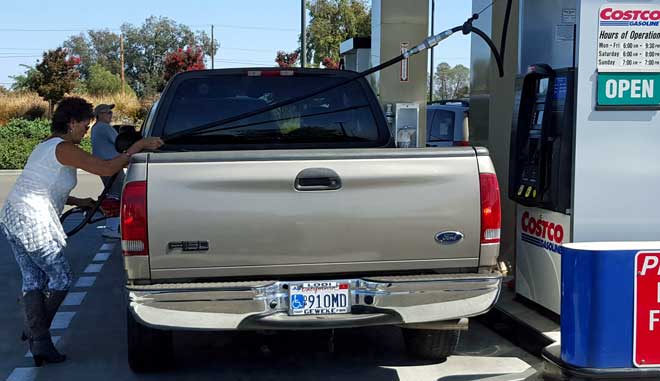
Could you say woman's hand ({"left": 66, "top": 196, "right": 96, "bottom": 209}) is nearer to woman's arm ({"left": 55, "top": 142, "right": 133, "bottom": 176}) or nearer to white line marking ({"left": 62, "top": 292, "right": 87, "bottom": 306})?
woman's arm ({"left": 55, "top": 142, "right": 133, "bottom": 176})

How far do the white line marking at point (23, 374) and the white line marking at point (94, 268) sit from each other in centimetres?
359

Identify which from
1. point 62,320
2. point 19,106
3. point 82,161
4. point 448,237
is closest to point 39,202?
point 82,161

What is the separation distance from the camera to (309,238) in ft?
15.0

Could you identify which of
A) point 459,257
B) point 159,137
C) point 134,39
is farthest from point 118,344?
point 134,39

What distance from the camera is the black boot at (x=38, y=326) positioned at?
5.68 meters

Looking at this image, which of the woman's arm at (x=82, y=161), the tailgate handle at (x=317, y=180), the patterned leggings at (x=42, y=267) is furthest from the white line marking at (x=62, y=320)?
the tailgate handle at (x=317, y=180)

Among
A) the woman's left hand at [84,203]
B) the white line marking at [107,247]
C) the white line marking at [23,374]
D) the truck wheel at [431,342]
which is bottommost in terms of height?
the white line marking at [23,374]

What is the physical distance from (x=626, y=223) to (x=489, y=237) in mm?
1351

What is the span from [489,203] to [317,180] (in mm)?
972

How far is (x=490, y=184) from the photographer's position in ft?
15.3

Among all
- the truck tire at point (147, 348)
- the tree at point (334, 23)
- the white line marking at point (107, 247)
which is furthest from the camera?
the tree at point (334, 23)

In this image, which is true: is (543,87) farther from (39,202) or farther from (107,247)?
(107,247)

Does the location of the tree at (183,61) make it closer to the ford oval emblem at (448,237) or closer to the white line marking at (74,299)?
the white line marking at (74,299)

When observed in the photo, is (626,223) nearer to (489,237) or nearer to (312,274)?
(489,237)
